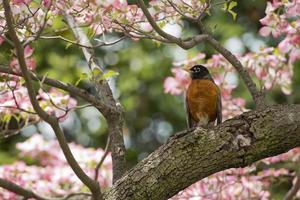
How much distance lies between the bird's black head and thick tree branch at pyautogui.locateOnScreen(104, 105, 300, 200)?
1631 mm

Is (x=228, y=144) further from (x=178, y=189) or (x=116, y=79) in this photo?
(x=116, y=79)

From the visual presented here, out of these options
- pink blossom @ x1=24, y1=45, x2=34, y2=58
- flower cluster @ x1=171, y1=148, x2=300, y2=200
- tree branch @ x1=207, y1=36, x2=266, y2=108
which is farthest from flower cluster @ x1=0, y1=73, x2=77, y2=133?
flower cluster @ x1=171, y1=148, x2=300, y2=200

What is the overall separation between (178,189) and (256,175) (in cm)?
197

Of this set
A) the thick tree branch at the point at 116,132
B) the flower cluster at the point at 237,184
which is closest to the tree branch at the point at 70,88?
the thick tree branch at the point at 116,132

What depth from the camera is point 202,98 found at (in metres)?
4.50

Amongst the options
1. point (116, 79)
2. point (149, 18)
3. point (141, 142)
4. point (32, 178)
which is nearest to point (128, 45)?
point (116, 79)

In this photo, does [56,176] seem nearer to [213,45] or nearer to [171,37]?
[213,45]

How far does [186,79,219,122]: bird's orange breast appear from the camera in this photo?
4.46 metres

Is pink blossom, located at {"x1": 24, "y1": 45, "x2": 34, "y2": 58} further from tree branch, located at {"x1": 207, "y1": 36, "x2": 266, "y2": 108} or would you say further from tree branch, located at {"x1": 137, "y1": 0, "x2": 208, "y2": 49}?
tree branch, located at {"x1": 207, "y1": 36, "x2": 266, "y2": 108}

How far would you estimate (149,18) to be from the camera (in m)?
2.95

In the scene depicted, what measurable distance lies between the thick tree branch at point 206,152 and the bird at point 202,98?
1462 mm

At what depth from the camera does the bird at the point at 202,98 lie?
14.6 ft

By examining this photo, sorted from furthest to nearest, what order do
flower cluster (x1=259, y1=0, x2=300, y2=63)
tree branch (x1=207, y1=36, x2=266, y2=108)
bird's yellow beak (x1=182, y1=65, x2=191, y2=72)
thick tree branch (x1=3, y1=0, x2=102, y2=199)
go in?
bird's yellow beak (x1=182, y1=65, x2=191, y2=72), flower cluster (x1=259, y1=0, x2=300, y2=63), tree branch (x1=207, y1=36, x2=266, y2=108), thick tree branch (x1=3, y1=0, x2=102, y2=199)

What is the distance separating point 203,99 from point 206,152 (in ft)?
5.34
